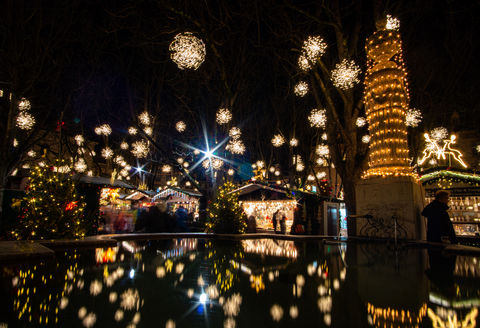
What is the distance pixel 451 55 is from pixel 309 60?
1044cm

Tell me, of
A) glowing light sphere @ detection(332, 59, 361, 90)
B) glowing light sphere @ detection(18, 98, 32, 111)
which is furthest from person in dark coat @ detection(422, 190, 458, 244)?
glowing light sphere @ detection(18, 98, 32, 111)

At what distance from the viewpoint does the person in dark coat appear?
6992 mm

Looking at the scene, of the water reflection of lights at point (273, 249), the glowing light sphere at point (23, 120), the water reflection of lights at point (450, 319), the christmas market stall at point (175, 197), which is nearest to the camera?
the water reflection of lights at point (450, 319)

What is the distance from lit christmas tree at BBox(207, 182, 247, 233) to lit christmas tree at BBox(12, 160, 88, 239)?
6.07 metres

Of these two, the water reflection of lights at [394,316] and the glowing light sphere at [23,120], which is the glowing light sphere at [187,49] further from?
the glowing light sphere at [23,120]

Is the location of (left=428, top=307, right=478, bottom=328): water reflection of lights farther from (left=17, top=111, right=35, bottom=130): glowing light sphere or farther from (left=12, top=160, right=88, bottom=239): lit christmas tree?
(left=17, top=111, right=35, bottom=130): glowing light sphere

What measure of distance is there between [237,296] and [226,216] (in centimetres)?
1053

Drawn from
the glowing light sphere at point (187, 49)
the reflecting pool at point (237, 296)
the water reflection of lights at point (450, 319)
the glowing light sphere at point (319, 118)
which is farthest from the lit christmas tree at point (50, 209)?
the glowing light sphere at point (319, 118)

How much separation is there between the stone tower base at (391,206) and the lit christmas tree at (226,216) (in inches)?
234

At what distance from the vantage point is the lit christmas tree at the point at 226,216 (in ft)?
43.8

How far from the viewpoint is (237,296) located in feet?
9.84

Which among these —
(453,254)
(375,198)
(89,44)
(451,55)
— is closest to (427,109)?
(451,55)

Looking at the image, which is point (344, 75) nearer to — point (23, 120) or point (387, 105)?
point (387, 105)

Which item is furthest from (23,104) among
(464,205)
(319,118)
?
(464,205)
